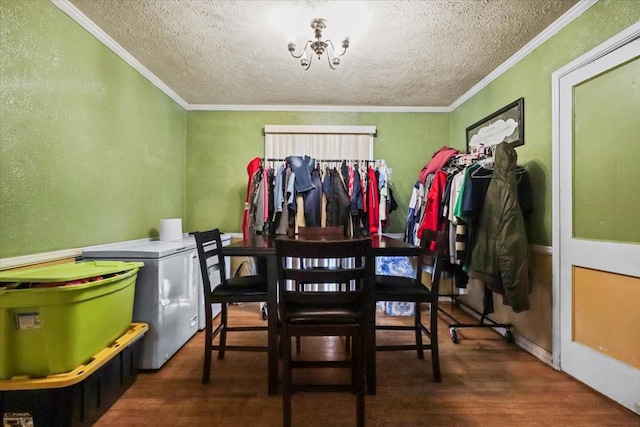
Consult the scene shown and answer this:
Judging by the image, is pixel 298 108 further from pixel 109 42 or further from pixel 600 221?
pixel 600 221

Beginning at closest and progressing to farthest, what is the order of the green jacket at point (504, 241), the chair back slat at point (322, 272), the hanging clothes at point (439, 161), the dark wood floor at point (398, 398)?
the chair back slat at point (322, 272) → the dark wood floor at point (398, 398) → the green jacket at point (504, 241) → the hanging clothes at point (439, 161)

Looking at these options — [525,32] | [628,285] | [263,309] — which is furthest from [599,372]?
[263,309]

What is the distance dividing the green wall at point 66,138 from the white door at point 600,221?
10.6 feet

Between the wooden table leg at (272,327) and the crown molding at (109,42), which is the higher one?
the crown molding at (109,42)

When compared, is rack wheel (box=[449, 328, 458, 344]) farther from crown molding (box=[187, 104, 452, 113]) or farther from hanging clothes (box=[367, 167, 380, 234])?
crown molding (box=[187, 104, 452, 113])

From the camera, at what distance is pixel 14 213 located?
148 centimetres

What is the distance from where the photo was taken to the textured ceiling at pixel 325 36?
182 cm

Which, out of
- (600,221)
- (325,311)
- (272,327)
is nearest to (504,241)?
(600,221)

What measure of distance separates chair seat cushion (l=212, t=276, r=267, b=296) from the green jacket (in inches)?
61.2

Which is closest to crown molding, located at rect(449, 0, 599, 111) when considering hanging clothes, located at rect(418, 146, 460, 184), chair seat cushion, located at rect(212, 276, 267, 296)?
hanging clothes, located at rect(418, 146, 460, 184)

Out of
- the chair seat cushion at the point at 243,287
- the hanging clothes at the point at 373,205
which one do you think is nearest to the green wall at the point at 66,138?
the chair seat cushion at the point at 243,287

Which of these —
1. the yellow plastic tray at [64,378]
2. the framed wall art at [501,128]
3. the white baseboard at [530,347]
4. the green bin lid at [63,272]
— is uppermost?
the framed wall art at [501,128]

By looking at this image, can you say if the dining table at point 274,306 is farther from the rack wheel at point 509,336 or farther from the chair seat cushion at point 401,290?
the rack wheel at point 509,336

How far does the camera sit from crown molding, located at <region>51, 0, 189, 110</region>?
1.78 m
